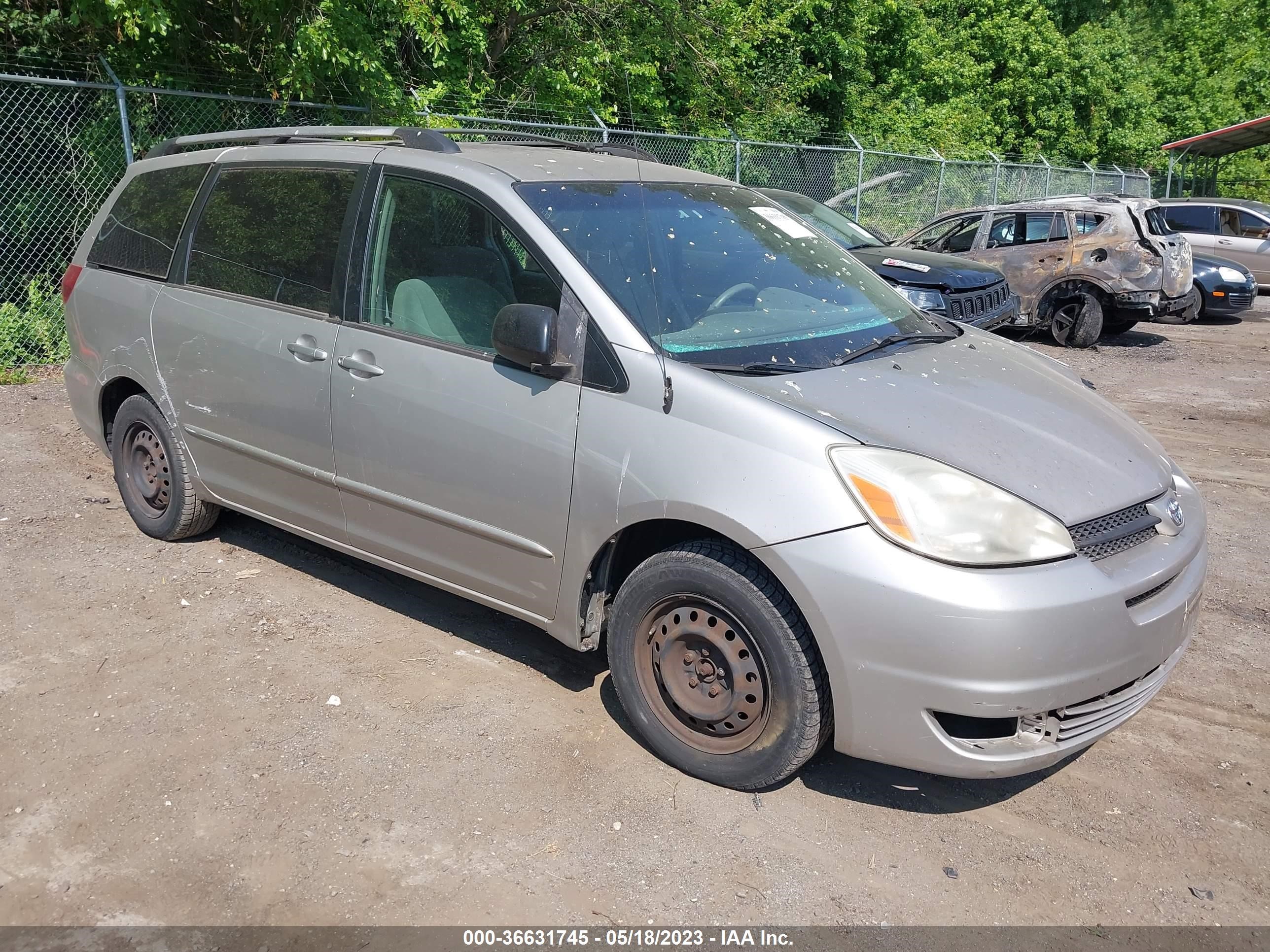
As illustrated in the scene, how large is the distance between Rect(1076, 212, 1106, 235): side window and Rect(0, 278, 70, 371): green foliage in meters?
10.9

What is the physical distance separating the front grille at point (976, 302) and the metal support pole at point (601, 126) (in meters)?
4.50

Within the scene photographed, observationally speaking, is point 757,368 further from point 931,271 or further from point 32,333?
point 32,333

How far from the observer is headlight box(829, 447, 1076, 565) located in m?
2.79

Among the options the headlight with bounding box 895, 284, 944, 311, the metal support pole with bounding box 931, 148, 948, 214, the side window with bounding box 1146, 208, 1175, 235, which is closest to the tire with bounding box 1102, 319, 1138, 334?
the side window with bounding box 1146, 208, 1175, 235

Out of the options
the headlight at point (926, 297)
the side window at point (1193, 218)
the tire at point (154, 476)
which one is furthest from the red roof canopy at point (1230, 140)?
the tire at point (154, 476)

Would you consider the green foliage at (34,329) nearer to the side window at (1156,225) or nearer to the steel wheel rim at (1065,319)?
the steel wheel rim at (1065,319)

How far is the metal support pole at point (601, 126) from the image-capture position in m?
11.9

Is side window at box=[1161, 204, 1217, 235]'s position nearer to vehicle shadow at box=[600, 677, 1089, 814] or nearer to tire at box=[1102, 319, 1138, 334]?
tire at box=[1102, 319, 1138, 334]

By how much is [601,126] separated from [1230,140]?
20593 mm

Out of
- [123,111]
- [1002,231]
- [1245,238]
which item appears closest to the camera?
[123,111]

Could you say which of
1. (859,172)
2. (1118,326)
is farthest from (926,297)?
(859,172)

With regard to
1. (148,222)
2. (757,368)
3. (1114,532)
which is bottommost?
(1114,532)

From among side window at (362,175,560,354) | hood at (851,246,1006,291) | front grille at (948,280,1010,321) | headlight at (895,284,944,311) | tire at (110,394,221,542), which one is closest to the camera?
side window at (362,175,560,354)

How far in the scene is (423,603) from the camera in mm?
4648
